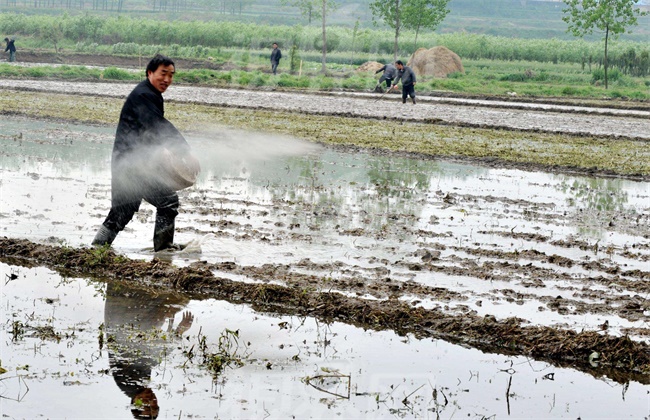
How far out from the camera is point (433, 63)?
5125cm

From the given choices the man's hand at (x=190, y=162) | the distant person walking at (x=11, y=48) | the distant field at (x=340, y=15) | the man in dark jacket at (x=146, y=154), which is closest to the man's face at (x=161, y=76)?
the man in dark jacket at (x=146, y=154)

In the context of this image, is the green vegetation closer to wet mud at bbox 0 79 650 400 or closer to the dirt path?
the dirt path

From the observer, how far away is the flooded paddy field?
19.1 feet

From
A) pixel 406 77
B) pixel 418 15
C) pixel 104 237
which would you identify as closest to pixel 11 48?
pixel 418 15

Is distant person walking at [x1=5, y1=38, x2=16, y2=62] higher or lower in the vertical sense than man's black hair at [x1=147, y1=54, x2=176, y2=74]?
higher

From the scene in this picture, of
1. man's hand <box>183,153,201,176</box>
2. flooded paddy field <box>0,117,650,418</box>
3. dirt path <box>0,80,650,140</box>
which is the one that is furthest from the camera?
dirt path <box>0,80,650,140</box>

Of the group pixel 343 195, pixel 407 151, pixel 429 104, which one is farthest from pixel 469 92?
pixel 343 195

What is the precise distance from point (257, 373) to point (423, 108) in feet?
79.9

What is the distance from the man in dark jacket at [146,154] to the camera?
29.3 feet

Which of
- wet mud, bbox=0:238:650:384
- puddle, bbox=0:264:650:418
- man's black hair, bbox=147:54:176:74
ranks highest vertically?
man's black hair, bbox=147:54:176:74

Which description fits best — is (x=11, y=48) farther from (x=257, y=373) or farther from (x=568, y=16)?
(x=257, y=373)

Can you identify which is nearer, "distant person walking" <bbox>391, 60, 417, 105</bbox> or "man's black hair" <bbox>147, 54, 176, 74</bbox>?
"man's black hair" <bbox>147, 54, 176, 74</bbox>

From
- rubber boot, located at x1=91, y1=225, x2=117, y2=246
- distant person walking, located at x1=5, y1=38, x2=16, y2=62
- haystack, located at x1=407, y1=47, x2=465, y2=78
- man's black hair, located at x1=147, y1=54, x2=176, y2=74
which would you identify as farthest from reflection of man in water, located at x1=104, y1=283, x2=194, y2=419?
distant person walking, located at x1=5, y1=38, x2=16, y2=62

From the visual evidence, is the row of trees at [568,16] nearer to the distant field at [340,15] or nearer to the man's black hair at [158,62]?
the man's black hair at [158,62]
